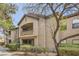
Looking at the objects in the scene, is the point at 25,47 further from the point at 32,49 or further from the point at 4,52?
the point at 4,52

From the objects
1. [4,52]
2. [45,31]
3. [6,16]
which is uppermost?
[6,16]

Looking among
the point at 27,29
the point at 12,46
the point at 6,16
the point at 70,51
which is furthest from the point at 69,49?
the point at 6,16

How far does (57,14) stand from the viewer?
2066 mm

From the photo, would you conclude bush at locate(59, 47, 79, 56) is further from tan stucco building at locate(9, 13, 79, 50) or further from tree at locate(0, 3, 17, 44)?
tree at locate(0, 3, 17, 44)

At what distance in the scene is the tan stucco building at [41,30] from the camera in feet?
6.65

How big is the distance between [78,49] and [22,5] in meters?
0.85

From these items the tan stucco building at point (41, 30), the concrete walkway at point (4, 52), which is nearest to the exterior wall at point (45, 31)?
the tan stucco building at point (41, 30)

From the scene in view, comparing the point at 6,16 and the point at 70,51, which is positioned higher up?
the point at 6,16

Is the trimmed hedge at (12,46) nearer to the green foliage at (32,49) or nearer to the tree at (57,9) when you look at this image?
the green foliage at (32,49)

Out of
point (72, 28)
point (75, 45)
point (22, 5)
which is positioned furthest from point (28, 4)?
point (75, 45)

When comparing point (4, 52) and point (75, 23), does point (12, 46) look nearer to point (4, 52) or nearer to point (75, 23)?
point (4, 52)

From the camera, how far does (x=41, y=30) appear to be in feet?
6.80

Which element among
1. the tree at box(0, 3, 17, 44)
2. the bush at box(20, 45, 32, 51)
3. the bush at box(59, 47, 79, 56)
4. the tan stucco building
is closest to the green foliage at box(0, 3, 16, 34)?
the tree at box(0, 3, 17, 44)

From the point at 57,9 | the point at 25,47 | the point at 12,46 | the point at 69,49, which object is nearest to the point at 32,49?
the point at 25,47
